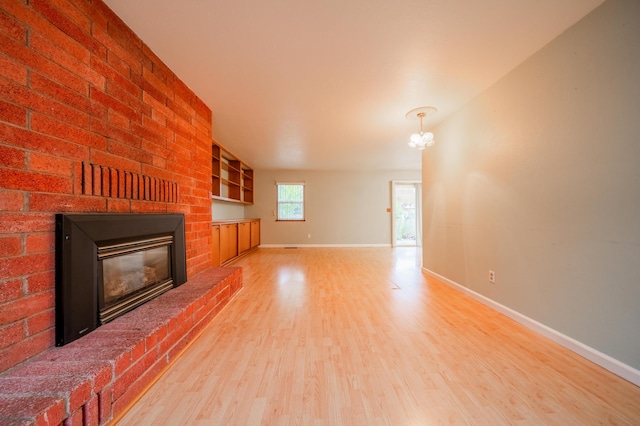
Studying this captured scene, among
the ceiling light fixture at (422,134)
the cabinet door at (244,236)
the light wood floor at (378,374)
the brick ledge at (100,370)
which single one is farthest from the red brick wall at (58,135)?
the cabinet door at (244,236)

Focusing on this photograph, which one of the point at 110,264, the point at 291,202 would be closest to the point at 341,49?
the point at 110,264

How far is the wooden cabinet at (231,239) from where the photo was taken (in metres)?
4.04

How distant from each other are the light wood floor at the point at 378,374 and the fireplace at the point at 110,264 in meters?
0.51

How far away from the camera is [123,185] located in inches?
64.6

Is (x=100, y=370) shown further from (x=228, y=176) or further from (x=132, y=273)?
(x=228, y=176)

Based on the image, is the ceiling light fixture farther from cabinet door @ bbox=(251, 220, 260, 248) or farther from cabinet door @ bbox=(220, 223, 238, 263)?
cabinet door @ bbox=(251, 220, 260, 248)

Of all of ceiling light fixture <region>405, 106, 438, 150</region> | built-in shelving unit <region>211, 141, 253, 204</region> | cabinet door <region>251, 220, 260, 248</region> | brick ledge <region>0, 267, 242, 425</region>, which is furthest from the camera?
cabinet door <region>251, 220, 260, 248</region>

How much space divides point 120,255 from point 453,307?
2905 millimetres

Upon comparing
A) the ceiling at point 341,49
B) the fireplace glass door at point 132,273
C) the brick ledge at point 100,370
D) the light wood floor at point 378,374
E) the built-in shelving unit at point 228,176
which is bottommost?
the light wood floor at point 378,374

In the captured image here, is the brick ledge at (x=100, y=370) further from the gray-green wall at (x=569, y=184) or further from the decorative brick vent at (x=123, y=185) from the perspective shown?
the gray-green wall at (x=569, y=184)

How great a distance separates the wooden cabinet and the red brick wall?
193 cm

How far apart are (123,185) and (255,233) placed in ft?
16.8

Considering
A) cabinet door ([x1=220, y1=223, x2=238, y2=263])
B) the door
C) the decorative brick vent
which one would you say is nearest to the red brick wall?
the decorative brick vent

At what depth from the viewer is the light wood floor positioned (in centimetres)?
118
